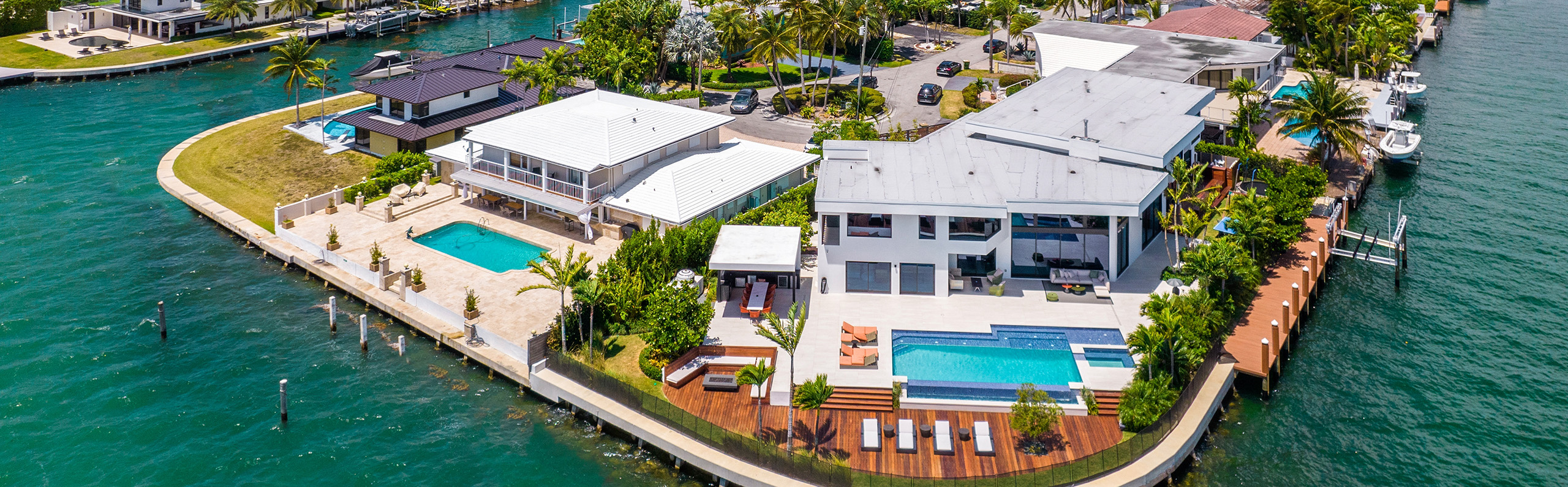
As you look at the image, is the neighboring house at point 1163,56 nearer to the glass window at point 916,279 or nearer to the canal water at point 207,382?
the glass window at point 916,279

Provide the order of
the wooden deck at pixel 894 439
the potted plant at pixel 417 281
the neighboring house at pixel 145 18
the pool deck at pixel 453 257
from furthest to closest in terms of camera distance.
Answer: the neighboring house at pixel 145 18 → the potted plant at pixel 417 281 → the pool deck at pixel 453 257 → the wooden deck at pixel 894 439

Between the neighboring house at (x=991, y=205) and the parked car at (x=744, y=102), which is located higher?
the parked car at (x=744, y=102)

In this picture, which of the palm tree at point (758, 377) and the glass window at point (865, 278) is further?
the glass window at point (865, 278)

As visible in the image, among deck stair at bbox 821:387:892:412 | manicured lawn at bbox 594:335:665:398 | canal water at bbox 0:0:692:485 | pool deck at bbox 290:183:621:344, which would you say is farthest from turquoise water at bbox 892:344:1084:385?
pool deck at bbox 290:183:621:344

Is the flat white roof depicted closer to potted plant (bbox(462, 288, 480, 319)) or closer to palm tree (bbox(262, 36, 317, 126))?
potted plant (bbox(462, 288, 480, 319))

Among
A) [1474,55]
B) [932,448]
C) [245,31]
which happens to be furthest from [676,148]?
[1474,55]

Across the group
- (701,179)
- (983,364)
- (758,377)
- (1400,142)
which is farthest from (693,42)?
(1400,142)

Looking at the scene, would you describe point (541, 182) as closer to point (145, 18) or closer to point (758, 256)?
point (758, 256)

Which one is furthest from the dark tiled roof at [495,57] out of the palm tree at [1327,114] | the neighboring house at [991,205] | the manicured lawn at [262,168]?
the palm tree at [1327,114]
